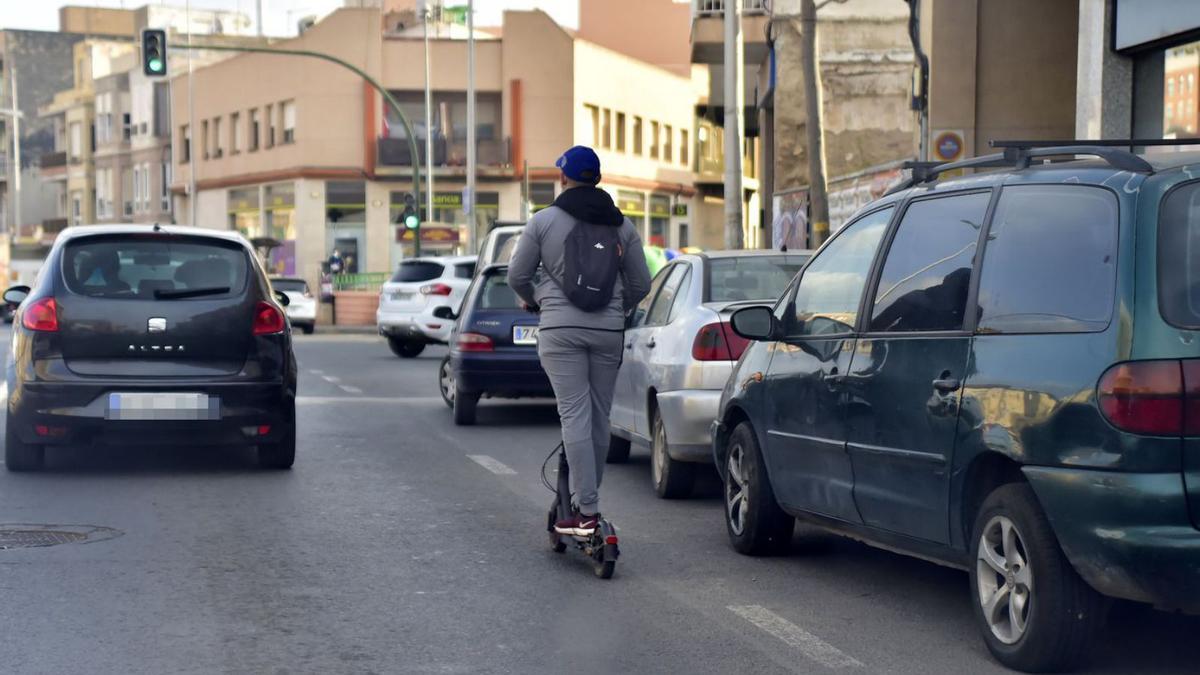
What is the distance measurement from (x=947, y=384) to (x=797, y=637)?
1.07m

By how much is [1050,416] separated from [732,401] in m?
3.00

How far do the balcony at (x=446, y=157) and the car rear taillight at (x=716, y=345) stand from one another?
50.5m

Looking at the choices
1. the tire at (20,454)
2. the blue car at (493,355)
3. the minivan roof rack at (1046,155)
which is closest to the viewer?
the minivan roof rack at (1046,155)

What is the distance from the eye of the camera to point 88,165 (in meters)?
90.8

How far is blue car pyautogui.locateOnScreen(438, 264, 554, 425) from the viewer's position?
15.9 meters

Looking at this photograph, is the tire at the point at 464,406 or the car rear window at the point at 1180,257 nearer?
the car rear window at the point at 1180,257

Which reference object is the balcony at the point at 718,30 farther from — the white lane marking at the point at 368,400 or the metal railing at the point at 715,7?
the white lane marking at the point at 368,400

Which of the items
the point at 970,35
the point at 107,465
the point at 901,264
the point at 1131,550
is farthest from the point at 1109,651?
the point at 970,35

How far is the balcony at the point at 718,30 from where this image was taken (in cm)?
4019

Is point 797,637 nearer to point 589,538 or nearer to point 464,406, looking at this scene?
point 589,538

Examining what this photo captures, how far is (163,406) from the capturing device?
36.7ft

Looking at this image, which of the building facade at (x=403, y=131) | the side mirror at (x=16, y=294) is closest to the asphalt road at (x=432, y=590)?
the side mirror at (x=16, y=294)

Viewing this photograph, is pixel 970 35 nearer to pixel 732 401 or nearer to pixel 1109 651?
pixel 732 401

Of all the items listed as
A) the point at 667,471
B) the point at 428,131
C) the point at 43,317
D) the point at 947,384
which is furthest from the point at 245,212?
the point at 947,384
